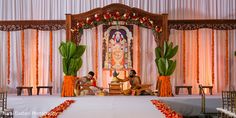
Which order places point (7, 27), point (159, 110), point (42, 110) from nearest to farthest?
point (159, 110), point (42, 110), point (7, 27)

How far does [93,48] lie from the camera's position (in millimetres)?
16109

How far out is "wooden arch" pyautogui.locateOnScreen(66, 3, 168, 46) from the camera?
544 inches

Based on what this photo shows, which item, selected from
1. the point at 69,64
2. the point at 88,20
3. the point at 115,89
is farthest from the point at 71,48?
the point at 115,89

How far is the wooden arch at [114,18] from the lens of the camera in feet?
45.3

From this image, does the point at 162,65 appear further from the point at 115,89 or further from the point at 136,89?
the point at 115,89

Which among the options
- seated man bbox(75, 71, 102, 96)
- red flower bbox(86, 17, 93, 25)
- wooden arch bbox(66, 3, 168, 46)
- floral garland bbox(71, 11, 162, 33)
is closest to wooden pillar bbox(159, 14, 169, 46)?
wooden arch bbox(66, 3, 168, 46)

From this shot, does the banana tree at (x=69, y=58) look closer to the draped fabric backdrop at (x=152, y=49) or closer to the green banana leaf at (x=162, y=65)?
the green banana leaf at (x=162, y=65)

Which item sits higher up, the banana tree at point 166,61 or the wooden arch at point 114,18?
the wooden arch at point 114,18

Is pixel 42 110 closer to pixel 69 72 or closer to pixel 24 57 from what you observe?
pixel 69 72

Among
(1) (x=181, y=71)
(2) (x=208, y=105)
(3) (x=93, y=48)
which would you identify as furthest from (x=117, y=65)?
(2) (x=208, y=105)

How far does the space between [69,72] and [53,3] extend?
4207 millimetres

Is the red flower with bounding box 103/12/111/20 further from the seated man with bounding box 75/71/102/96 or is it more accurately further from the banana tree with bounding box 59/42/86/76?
the seated man with bounding box 75/71/102/96

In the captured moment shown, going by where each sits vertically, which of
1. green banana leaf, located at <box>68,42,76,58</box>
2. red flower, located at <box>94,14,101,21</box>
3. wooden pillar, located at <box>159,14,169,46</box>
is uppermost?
red flower, located at <box>94,14,101,21</box>

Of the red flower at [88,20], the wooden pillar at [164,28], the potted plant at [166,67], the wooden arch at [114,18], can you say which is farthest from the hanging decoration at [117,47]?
the potted plant at [166,67]
